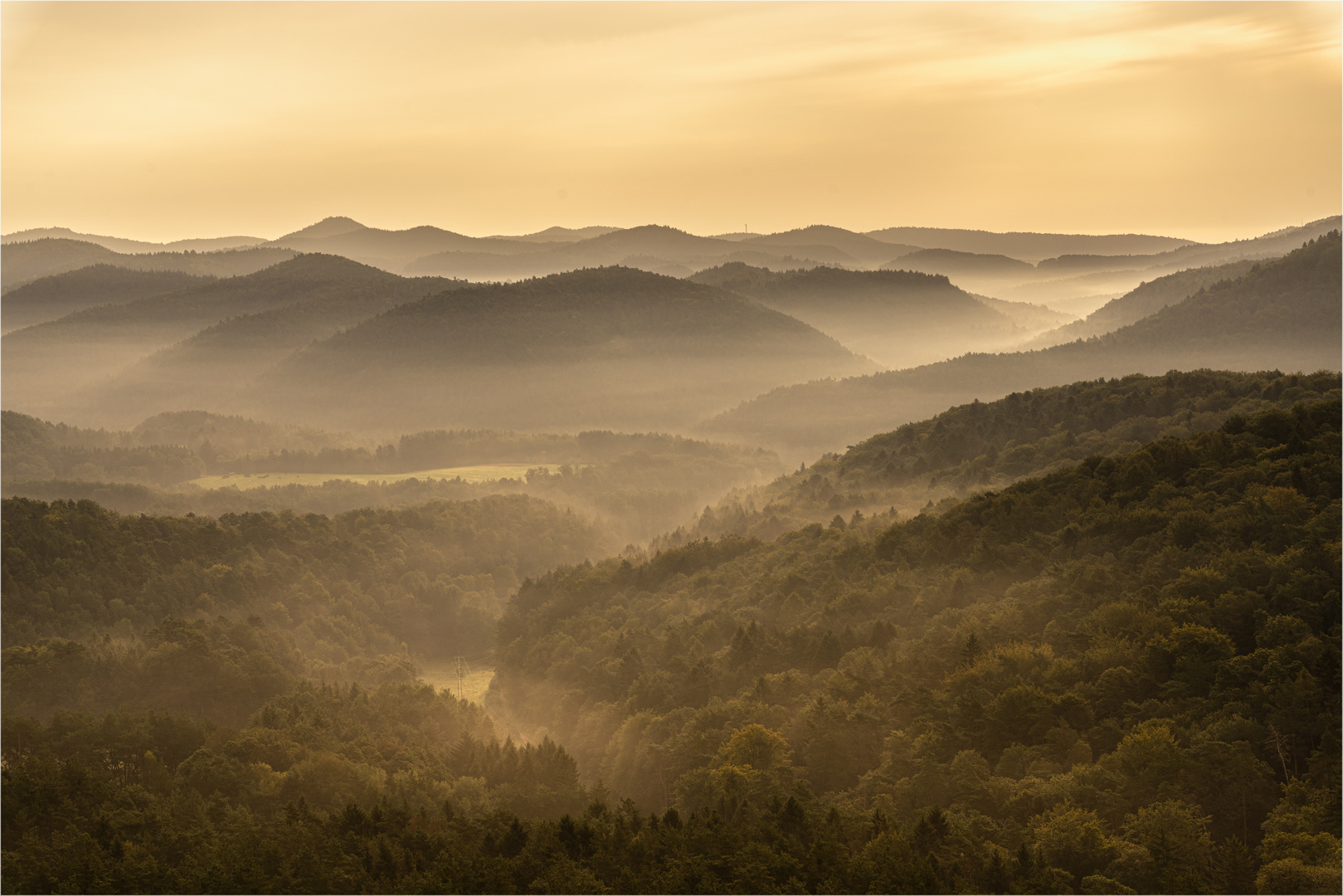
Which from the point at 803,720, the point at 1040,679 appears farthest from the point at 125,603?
the point at 1040,679

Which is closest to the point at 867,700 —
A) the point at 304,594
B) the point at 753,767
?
the point at 753,767

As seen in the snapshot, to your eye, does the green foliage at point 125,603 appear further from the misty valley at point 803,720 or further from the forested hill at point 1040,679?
the forested hill at point 1040,679

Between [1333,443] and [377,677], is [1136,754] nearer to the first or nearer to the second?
[1333,443]

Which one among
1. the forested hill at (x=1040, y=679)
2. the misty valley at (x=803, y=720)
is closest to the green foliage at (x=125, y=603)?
the misty valley at (x=803, y=720)

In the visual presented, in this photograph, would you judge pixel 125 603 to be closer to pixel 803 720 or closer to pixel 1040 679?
pixel 803 720

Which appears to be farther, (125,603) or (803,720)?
(125,603)
